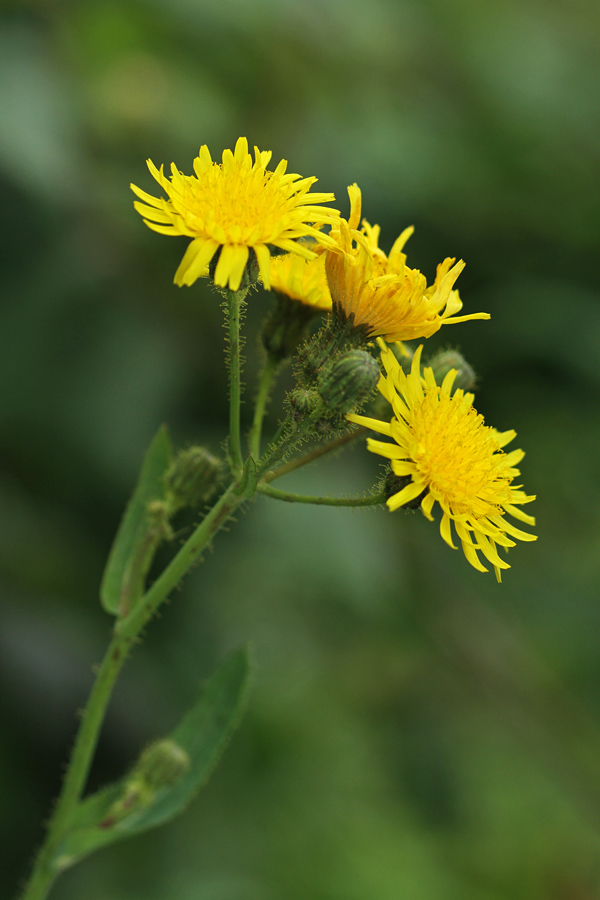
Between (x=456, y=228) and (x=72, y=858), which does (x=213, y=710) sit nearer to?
(x=72, y=858)

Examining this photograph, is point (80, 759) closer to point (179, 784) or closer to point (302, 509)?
point (179, 784)

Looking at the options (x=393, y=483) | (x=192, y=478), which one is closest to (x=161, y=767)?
(x=192, y=478)

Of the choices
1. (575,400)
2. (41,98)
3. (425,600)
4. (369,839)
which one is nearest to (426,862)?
(369,839)

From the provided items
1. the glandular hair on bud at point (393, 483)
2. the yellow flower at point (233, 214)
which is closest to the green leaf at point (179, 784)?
the glandular hair on bud at point (393, 483)

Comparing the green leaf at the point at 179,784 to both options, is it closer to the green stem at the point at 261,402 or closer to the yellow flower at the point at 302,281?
the green stem at the point at 261,402

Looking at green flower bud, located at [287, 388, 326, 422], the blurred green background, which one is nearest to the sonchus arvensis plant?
green flower bud, located at [287, 388, 326, 422]

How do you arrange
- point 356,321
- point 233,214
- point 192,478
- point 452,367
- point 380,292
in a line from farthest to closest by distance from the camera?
point 452,367
point 192,478
point 356,321
point 380,292
point 233,214
